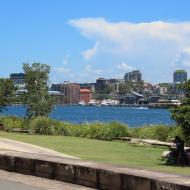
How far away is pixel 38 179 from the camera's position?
11.4m

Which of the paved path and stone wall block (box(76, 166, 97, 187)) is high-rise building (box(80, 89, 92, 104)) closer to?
the paved path

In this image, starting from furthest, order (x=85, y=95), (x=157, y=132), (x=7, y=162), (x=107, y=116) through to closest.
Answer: (x=85, y=95) < (x=107, y=116) < (x=157, y=132) < (x=7, y=162)

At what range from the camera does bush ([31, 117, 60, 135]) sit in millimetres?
32719

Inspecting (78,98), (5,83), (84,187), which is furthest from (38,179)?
(78,98)

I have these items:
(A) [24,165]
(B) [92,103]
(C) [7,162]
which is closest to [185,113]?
(C) [7,162]

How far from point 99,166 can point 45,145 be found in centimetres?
1342

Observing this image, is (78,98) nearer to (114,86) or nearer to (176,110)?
(114,86)

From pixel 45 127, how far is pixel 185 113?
52.9 feet

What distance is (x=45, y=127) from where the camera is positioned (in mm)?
32906

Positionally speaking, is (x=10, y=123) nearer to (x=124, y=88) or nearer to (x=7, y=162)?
(x=7, y=162)

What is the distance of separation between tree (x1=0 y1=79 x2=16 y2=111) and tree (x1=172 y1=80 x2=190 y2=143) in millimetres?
25805

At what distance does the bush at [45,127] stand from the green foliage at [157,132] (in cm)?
446

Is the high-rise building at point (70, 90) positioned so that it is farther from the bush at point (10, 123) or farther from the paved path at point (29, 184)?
the paved path at point (29, 184)

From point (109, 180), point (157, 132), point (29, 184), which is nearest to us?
point (109, 180)
